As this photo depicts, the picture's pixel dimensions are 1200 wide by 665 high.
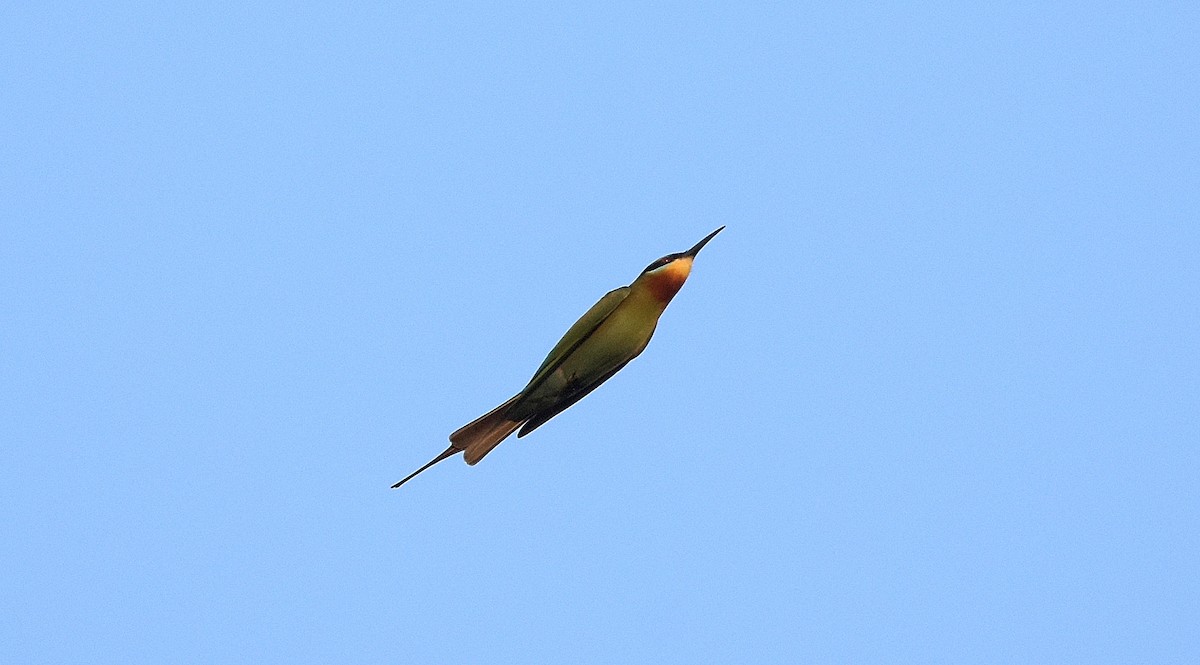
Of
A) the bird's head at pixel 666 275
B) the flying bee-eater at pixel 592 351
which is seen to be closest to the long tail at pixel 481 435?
the flying bee-eater at pixel 592 351

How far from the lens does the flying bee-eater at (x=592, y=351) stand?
830 centimetres

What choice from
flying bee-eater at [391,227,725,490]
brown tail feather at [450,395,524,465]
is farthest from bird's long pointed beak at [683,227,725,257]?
brown tail feather at [450,395,524,465]

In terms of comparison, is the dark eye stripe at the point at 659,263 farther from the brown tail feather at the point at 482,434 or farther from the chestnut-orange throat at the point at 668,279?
the brown tail feather at the point at 482,434

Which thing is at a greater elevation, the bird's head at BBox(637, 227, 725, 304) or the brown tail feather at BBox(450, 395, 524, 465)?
the bird's head at BBox(637, 227, 725, 304)

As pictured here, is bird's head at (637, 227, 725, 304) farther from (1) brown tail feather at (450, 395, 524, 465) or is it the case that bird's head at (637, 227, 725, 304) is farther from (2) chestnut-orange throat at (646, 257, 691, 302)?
(1) brown tail feather at (450, 395, 524, 465)

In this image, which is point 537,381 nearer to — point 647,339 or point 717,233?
point 647,339

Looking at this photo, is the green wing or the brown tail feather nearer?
the green wing

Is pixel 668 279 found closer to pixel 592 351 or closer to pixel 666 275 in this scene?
pixel 666 275

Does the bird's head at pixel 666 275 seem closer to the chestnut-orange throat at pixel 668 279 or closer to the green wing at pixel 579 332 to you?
the chestnut-orange throat at pixel 668 279

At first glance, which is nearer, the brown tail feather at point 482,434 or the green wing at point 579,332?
the green wing at point 579,332

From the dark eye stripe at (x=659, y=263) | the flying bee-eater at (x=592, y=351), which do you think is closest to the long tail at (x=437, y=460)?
the flying bee-eater at (x=592, y=351)

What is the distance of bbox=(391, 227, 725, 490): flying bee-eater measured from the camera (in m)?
8.30

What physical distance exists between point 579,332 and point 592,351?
14 cm

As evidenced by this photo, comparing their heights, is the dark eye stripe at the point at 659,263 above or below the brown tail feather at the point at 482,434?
above
